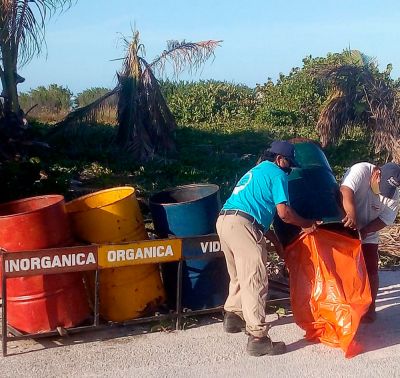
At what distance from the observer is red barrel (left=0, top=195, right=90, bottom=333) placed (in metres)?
5.67

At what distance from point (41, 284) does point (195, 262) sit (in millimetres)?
1316

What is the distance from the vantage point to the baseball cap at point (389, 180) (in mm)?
6035

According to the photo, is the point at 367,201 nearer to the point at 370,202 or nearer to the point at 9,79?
the point at 370,202

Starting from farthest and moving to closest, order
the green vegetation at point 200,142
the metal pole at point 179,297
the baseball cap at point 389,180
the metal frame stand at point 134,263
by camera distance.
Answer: the green vegetation at point 200,142 < the metal pole at point 179,297 < the baseball cap at point 389,180 < the metal frame stand at point 134,263

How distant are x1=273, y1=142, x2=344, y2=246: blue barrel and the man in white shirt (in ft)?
0.76

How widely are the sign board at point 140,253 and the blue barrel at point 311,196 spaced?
3.30 feet

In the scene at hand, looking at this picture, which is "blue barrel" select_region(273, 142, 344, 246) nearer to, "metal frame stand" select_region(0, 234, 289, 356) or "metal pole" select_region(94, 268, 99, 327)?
"metal frame stand" select_region(0, 234, 289, 356)

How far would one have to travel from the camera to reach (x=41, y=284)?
18.9 ft

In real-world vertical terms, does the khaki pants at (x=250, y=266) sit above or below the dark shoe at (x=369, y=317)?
above

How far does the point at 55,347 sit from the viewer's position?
5.90 meters

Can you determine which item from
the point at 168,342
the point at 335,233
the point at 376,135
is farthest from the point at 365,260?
the point at 376,135

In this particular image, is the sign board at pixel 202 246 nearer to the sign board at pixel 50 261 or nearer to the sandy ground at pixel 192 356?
the sandy ground at pixel 192 356

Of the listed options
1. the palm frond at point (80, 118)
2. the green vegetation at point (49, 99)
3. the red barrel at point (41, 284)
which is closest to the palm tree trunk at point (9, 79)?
the palm frond at point (80, 118)

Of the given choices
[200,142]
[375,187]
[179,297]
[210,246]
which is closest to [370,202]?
[375,187]
